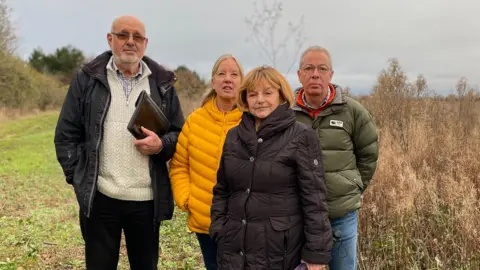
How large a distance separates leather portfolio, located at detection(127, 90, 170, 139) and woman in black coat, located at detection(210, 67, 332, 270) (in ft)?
2.50

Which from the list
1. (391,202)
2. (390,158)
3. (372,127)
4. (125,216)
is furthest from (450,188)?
(125,216)

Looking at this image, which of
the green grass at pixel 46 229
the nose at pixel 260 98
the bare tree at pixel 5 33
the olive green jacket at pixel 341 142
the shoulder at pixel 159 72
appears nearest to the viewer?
the nose at pixel 260 98

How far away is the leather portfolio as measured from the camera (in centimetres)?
279

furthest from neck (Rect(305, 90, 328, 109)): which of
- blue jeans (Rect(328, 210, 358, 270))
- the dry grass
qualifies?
the dry grass

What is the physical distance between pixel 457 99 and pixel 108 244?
342 inches

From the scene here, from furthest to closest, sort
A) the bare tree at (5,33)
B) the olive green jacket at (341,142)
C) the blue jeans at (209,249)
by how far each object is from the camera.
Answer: the bare tree at (5,33) → the blue jeans at (209,249) → the olive green jacket at (341,142)

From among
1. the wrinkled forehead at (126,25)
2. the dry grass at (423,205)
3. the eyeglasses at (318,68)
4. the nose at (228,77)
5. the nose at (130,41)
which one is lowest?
the dry grass at (423,205)

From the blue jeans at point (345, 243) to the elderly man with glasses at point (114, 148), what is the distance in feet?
3.97

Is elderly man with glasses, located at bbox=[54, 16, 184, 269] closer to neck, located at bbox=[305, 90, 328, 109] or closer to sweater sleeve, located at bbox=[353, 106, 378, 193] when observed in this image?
neck, located at bbox=[305, 90, 328, 109]

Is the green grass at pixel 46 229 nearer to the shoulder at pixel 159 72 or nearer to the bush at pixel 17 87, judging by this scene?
the shoulder at pixel 159 72

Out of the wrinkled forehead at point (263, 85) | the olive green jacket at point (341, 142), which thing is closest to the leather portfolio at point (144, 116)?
the wrinkled forehead at point (263, 85)

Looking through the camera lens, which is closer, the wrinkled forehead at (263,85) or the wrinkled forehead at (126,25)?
the wrinkled forehead at (263,85)

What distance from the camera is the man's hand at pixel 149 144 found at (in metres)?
2.83

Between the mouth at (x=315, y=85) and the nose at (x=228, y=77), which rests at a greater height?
the nose at (x=228, y=77)
